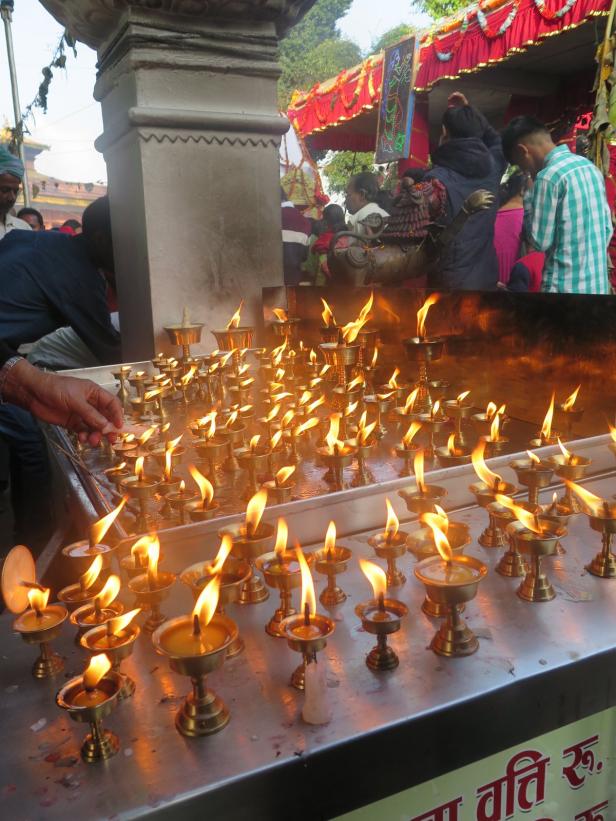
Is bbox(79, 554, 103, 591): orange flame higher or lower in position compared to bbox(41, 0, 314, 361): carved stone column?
lower

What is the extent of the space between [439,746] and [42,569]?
6.86 feet

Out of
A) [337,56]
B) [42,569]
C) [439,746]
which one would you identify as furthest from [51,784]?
[337,56]

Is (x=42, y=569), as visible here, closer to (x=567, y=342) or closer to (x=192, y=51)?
(x=567, y=342)

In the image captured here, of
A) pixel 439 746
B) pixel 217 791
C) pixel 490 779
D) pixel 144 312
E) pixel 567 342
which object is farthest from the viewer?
pixel 144 312

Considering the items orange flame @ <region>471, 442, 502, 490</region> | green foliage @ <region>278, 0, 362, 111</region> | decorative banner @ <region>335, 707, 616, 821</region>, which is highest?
green foliage @ <region>278, 0, 362, 111</region>

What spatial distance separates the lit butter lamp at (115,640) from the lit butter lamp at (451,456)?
134cm

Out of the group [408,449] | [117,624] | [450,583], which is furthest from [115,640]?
[408,449]

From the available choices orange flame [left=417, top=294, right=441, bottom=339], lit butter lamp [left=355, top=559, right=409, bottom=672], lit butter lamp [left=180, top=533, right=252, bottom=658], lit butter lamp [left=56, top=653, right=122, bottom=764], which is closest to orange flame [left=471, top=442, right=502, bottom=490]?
lit butter lamp [left=355, top=559, right=409, bottom=672]

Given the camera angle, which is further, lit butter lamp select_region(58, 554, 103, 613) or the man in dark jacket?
the man in dark jacket

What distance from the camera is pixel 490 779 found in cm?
143

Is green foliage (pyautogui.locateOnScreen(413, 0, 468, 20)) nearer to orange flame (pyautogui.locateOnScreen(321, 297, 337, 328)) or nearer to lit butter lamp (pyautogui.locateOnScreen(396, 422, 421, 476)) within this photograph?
orange flame (pyautogui.locateOnScreen(321, 297, 337, 328))

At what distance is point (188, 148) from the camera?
4.30 m

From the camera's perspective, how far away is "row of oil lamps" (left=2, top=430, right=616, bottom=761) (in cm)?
115

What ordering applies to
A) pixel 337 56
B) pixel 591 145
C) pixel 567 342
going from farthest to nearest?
1. pixel 337 56
2. pixel 591 145
3. pixel 567 342
